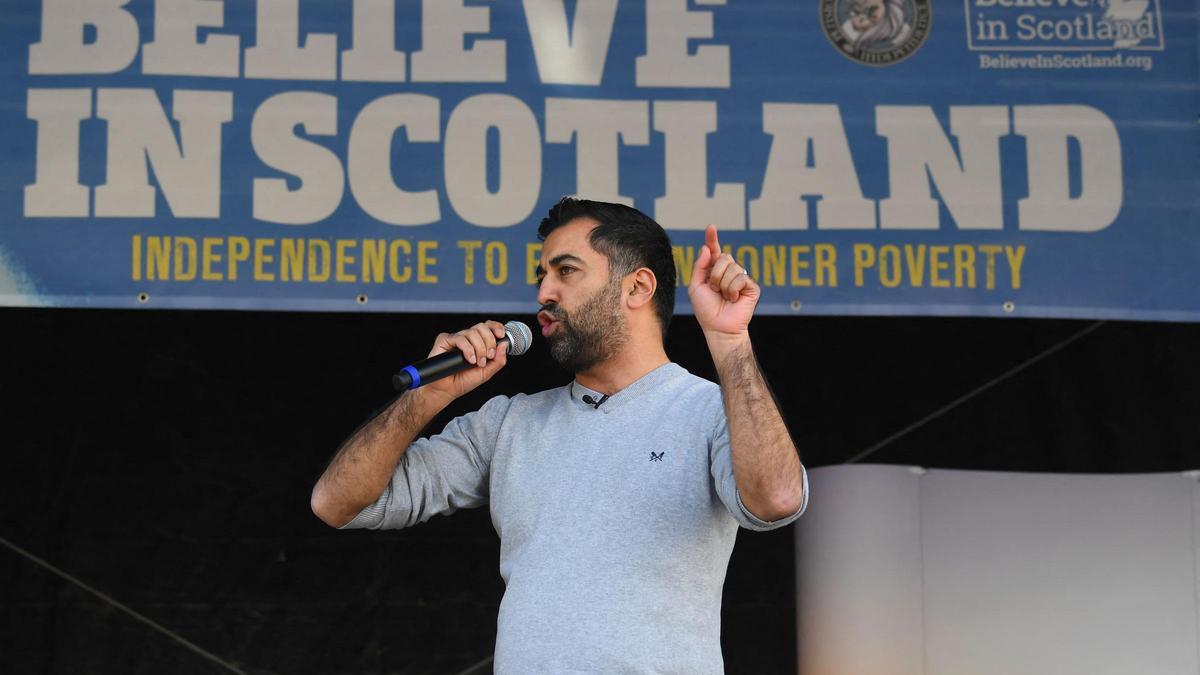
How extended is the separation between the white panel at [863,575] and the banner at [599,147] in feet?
1.45

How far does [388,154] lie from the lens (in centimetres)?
270

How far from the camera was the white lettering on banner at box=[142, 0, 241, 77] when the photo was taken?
8.88ft

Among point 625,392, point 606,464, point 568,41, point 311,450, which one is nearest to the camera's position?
point 606,464

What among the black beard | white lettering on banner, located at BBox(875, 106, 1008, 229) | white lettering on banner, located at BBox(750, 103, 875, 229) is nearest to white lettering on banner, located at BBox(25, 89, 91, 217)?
the black beard

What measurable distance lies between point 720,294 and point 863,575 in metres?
1.28

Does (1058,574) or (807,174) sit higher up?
(807,174)

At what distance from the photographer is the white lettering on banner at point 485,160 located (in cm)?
269

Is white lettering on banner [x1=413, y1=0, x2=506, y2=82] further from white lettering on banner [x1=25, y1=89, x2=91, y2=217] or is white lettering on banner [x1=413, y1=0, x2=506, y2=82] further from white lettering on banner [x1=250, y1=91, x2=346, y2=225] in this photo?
white lettering on banner [x1=25, y1=89, x2=91, y2=217]

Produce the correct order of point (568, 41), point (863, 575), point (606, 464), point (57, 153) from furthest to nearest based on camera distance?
1. point (863, 575)
2. point (568, 41)
3. point (57, 153)
4. point (606, 464)

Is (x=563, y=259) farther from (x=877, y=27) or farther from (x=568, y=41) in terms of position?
(x=877, y=27)

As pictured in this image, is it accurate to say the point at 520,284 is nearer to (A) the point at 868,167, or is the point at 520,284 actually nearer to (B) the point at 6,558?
(A) the point at 868,167

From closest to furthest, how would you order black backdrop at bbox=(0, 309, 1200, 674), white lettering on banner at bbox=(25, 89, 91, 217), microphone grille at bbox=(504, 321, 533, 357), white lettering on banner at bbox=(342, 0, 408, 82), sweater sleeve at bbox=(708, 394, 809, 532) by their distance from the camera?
sweater sleeve at bbox=(708, 394, 809, 532)
microphone grille at bbox=(504, 321, 533, 357)
white lettering on banner at bbox=(25, 89, 91, 217)
white lettering on banner at bbox=(342, 0, 408, 82)
black backdrop at bbox=(0, 309, 1200, 674)

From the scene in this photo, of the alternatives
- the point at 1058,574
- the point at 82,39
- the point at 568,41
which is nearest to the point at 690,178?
the point at 568,41

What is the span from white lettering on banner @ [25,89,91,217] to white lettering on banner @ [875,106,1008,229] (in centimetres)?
161
